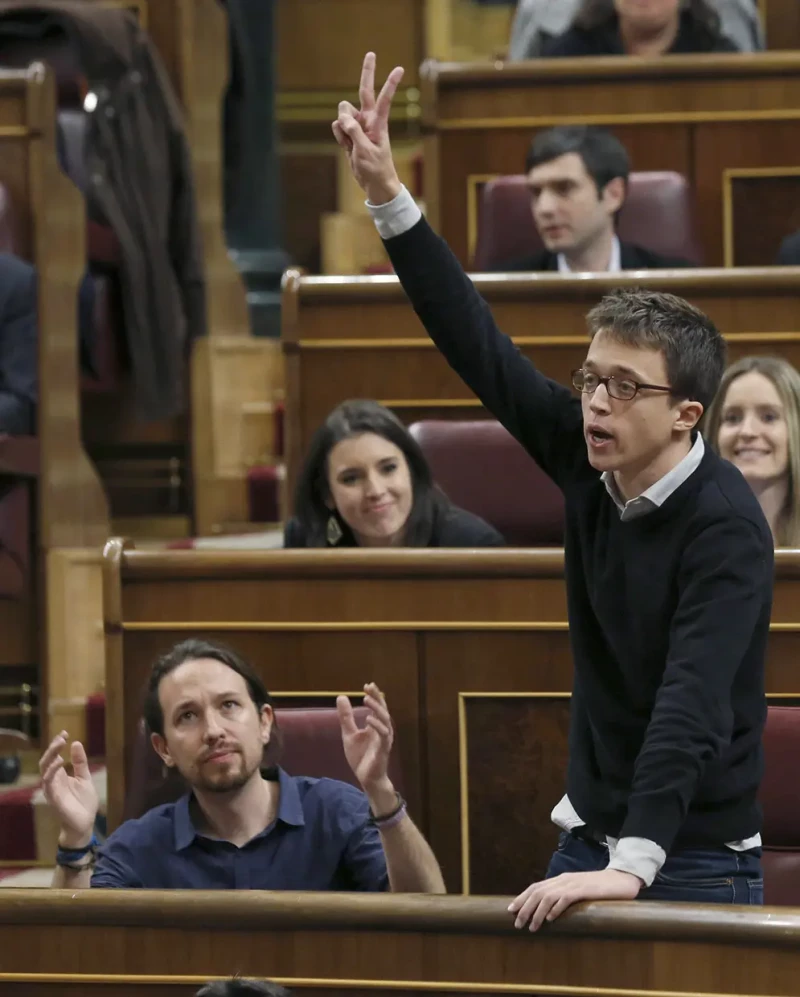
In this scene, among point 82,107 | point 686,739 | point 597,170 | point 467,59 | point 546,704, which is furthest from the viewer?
point 467,59

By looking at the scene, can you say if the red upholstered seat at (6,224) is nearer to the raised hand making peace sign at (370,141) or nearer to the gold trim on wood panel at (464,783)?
the gold trim on wood panel at (464,783)

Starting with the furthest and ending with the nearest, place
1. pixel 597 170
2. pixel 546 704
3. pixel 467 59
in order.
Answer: pixel 467 59
pixel 597 170
pixel 546 704

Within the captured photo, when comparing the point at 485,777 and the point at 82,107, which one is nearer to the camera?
the point at 485,777

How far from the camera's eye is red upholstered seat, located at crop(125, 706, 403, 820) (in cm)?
106

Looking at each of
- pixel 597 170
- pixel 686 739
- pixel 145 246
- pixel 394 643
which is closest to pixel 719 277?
pixel 597 170

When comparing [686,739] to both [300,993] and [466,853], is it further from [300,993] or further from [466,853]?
[466,853]

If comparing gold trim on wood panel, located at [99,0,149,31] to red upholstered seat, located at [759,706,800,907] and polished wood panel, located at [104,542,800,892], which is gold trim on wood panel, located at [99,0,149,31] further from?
red upholstered seat, located at [759,706,800,907]

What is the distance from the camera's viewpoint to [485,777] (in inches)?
42.8

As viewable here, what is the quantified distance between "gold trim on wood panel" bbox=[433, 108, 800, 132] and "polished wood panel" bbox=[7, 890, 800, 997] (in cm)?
128

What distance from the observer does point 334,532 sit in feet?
4.38

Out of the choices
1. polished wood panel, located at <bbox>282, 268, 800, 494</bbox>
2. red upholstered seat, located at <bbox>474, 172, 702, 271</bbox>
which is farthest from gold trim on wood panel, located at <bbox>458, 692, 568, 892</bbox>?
red upholstered seat, located at <bbox>474, 172, 702, 271</bbox>

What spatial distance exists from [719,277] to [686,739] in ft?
2.79

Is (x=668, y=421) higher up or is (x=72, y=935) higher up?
(x=668, y=421)

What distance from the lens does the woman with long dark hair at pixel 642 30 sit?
78.6 inches
